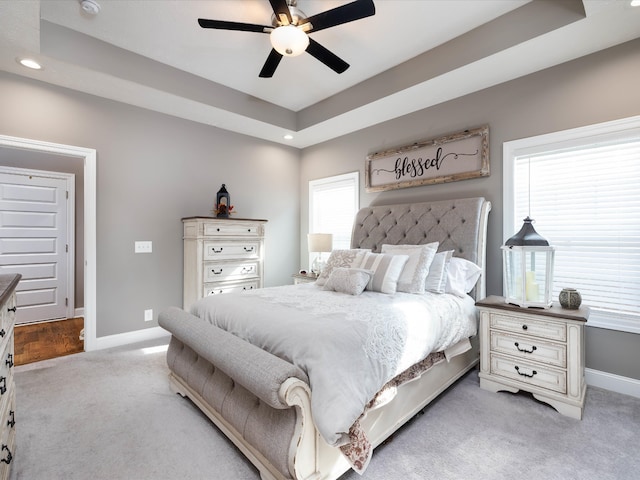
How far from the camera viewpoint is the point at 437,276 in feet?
8.62

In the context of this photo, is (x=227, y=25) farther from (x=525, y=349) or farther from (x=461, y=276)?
(x=525, y=349)

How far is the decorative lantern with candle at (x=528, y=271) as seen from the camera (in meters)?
2.21

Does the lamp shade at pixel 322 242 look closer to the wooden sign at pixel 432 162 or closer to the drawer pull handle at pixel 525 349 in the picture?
the wooden sign at pixel 432 162

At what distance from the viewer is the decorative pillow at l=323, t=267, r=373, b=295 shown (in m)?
2.47

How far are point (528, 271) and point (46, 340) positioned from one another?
5.02 m

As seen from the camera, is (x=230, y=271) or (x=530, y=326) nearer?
(x=530, y=326)

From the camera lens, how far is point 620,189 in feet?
7.77

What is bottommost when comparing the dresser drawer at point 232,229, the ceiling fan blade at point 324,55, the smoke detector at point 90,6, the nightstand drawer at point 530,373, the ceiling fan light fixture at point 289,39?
the nightstand drawer at point 530,373

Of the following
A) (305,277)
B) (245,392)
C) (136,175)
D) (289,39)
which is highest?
(289,39)

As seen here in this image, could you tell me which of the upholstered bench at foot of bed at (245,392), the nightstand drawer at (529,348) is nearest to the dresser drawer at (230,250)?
the upholstered bench at foot of bed at (245,392)

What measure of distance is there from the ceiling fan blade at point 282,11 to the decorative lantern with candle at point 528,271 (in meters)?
2.28

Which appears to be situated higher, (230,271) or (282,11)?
(282,11)

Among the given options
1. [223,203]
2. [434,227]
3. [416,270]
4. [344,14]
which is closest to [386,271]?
[416,270]

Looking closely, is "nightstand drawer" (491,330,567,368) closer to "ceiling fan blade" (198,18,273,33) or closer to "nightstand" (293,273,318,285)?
"nightstand" (293,273,318,285)
